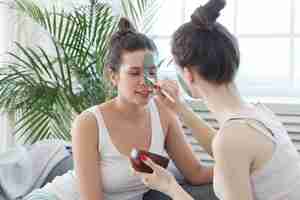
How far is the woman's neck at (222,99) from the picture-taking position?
4.90ft

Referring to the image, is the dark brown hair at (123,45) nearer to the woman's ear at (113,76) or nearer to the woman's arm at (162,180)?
the woman's ear at (113,76)

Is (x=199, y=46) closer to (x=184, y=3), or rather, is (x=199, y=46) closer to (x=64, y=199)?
(x=64, y=199)

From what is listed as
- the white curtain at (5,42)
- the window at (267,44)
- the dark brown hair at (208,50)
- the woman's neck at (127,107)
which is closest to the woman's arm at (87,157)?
the woman's neck at (127,107)

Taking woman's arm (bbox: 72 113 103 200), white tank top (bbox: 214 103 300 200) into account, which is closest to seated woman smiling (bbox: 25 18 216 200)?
woman's arm (bbox: 72 113 103 200)

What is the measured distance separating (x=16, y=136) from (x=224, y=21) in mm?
1449

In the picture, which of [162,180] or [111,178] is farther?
[111,178]

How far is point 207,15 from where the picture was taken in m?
1.55

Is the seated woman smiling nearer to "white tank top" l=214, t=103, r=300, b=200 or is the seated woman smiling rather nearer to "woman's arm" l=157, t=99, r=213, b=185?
"woman's arm" l=157, t=99, r=213, b=185

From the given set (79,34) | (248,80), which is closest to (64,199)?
(79,34)

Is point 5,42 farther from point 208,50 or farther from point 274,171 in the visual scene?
point 274,171

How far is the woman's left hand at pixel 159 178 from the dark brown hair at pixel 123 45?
1.74 ft

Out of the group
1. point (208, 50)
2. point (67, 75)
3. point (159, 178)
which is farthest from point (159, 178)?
point (67, 75)

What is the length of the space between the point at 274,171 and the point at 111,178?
0.70m

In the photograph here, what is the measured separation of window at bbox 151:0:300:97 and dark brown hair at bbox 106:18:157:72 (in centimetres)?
108
